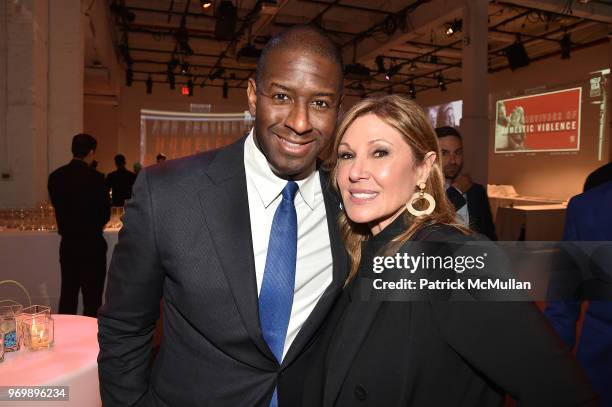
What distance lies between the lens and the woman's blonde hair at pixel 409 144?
56.8 inches

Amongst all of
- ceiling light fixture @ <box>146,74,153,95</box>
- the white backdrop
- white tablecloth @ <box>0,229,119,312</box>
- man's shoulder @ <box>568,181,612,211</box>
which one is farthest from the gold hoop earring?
the white backdrop

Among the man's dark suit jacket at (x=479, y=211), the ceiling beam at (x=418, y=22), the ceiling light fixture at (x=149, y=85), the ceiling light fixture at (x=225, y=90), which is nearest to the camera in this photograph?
the man's dark suit jacket at (x=479, y=211)

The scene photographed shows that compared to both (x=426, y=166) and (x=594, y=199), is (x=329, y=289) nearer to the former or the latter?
(x=426, y=166)

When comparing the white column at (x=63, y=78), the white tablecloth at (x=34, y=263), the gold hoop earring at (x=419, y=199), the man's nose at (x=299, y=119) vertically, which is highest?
the white column at (x=63, y=78)

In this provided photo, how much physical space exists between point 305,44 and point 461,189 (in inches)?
93.6

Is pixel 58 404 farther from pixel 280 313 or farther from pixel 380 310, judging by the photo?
pixel 380 310

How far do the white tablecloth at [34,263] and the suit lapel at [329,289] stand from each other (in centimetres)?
399

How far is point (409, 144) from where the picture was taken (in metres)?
1.50

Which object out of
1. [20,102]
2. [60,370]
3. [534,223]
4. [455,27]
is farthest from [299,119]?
[455,27]

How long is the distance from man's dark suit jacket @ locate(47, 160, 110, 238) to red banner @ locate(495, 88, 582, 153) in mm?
11587

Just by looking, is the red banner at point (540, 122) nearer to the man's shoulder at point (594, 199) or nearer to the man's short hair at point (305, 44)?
the man's shoulder at point (594, 199)

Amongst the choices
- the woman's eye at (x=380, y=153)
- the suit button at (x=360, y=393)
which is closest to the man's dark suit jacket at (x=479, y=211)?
the woman's eye at (x=380, y=153)

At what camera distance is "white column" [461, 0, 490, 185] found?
8.27m

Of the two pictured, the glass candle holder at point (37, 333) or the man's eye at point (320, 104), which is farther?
the glass candle holder at point (37, 333)
